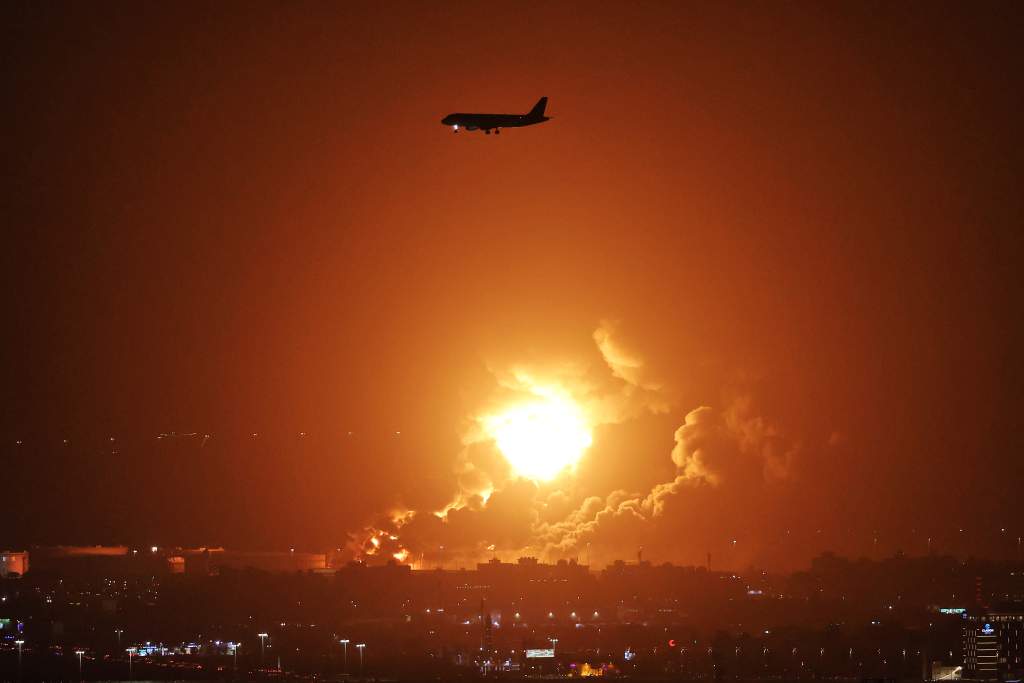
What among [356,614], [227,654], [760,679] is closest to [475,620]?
[356,614]

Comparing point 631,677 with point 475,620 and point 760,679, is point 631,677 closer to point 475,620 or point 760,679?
point 760,679

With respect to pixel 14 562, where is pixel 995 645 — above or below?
below

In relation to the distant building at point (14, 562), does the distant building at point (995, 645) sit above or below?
below

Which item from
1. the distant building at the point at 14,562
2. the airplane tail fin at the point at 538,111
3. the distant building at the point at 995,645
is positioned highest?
the airplane tail fin at the point at 538,111

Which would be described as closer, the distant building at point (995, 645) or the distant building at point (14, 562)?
the distant building at point (995, 645)
